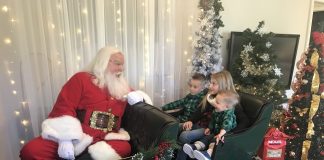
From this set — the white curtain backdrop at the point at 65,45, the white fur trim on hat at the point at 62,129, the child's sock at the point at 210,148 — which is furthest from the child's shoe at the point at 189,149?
the white curtain backdrop at the point at 65,45

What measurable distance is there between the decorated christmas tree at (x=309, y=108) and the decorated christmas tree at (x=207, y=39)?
986 mm

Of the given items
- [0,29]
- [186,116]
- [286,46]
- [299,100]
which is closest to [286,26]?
[286,46]

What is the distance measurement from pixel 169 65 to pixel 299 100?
1.52 m

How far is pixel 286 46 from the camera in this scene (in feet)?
14.0

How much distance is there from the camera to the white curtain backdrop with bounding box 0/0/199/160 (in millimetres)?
2307

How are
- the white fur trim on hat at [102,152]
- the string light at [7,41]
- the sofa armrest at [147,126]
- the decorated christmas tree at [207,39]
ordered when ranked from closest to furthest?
the sofa armrest at [147,126]
the white fur trim on hat at [102,152]
the string light at [7,41]
the decorated christmas tree at [207,39]

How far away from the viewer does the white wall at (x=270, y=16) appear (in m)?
3.89

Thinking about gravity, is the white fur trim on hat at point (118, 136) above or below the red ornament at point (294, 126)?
above

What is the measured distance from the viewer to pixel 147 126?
6.58 ft

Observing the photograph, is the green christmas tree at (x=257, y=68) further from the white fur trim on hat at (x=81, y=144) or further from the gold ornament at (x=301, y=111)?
the white fur trim on hat at (x=81, y=144)

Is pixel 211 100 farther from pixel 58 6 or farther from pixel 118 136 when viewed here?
pixel 58 6

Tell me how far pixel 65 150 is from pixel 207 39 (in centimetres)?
206

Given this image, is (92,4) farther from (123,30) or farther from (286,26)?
(286,26)

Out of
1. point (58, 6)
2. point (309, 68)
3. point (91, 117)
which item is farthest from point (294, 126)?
point (58, 6)
